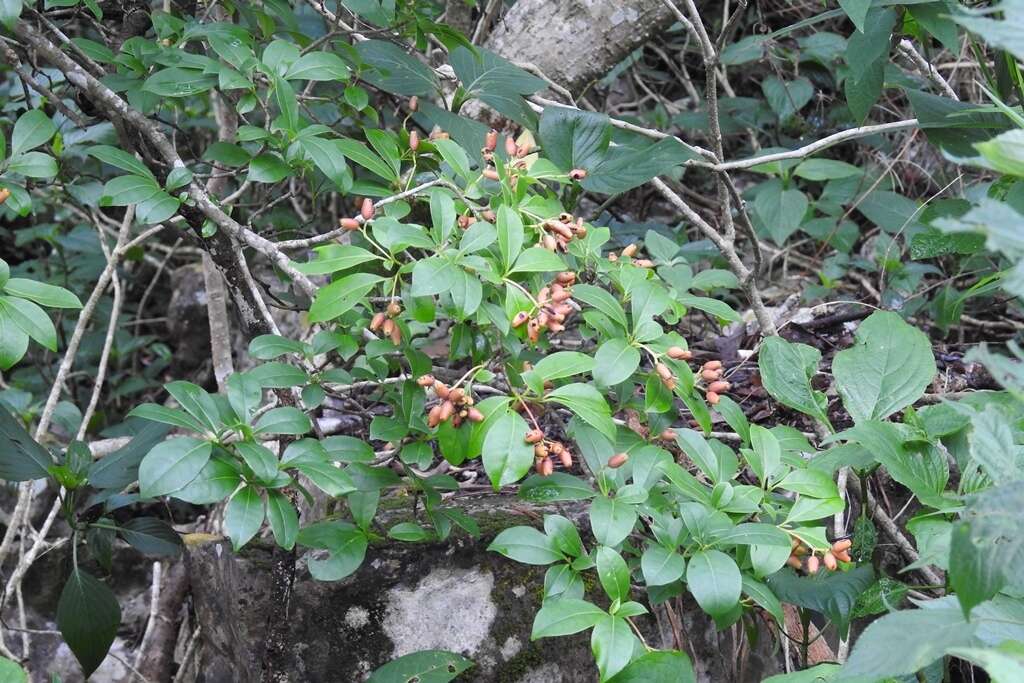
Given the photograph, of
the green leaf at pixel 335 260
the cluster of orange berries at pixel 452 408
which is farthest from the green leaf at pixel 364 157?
the cluster of orange berries at pixel 452 408

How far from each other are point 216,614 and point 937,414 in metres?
1.50

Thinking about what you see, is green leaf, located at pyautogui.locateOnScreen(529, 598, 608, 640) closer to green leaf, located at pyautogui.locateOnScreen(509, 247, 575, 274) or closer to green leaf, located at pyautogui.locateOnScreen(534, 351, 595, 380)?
green leaf, located at pyautogui.locateOnScreen(534, 351, 595, 380)

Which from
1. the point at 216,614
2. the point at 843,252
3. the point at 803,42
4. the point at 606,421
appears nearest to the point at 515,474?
the point at 606,421

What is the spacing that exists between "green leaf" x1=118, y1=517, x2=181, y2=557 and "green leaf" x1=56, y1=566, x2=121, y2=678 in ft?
0.36

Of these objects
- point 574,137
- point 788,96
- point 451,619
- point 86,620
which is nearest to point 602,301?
point 574,137

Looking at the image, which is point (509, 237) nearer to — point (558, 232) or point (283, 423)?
point (558, 232)

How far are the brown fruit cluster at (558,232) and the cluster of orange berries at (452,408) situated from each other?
258 mm

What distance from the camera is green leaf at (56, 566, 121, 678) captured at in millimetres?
1813

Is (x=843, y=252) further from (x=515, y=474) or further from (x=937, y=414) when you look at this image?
(x=515, y=474)

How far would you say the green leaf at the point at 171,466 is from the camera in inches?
49.0

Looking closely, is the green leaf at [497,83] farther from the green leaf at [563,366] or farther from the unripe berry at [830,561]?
the unripe berry at [830,561]

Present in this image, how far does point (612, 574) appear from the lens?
1313mm

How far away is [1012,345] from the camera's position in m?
0.75

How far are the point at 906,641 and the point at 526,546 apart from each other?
Answer: 0.59 meters
